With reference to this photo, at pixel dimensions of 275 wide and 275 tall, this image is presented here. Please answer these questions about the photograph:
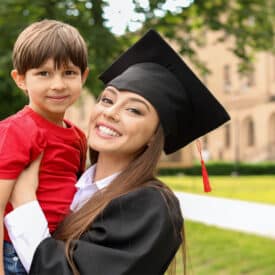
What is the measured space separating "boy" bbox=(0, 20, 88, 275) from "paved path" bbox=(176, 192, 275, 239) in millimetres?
9080

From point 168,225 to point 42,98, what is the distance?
747mm

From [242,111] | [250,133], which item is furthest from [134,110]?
[250,133]

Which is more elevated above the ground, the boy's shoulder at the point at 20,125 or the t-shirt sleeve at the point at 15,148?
the boy's shoulder at the point at 20,125

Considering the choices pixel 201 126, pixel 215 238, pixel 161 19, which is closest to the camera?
pixel 201 126

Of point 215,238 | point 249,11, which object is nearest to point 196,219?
point 215,238

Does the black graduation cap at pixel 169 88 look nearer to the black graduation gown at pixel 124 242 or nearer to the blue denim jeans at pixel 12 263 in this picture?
the black graduation gown at pixel 124 242

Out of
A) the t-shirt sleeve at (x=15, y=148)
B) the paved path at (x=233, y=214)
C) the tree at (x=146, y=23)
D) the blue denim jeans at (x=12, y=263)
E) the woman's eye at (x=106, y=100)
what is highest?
the woman's eye at (x=106, y=100)

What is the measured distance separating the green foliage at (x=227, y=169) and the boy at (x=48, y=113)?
120 feet

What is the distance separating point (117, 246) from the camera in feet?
8.71

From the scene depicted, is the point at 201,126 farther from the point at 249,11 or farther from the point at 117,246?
Answer: the point at 249,11

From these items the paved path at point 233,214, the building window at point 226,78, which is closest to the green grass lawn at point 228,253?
the paved path at point 233,214

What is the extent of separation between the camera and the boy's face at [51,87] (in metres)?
2.86

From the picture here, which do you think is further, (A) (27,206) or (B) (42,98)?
(B) (42,98)

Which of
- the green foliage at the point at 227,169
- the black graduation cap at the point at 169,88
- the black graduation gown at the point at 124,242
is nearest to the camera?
the black graduation gown at the point at 124,242
